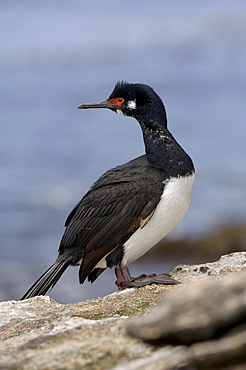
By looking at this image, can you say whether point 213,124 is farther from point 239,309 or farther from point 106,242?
point 239,309

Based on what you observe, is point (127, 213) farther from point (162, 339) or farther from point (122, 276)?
point (162, 339)

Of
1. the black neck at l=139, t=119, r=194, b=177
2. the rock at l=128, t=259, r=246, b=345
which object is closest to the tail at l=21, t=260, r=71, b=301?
the black neck at l=139, t=119, r=194, b=177

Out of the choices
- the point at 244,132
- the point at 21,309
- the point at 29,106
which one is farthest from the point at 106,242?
the point at 29,106

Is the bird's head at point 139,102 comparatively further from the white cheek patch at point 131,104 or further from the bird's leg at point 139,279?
the bird's leg at point 139,279

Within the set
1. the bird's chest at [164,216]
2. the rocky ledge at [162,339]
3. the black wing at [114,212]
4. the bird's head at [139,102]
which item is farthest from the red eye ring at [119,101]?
the rocky ledge at [162,339]

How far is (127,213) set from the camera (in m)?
6.76

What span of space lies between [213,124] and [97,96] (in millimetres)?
4736

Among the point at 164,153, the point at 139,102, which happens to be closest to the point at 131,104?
the point at 139,102

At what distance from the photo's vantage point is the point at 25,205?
1655 centimetres

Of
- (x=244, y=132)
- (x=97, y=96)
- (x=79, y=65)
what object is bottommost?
(x=244, y=132)

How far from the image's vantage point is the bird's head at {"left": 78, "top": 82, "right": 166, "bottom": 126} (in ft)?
24.2

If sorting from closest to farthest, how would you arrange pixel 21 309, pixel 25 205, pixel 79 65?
pixel 21 309 < pixel 25 205 < pixel 79 65

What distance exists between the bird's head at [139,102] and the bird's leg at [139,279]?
150cm

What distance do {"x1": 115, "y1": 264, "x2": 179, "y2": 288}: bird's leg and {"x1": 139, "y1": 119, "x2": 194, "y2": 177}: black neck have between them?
0.94 metres
